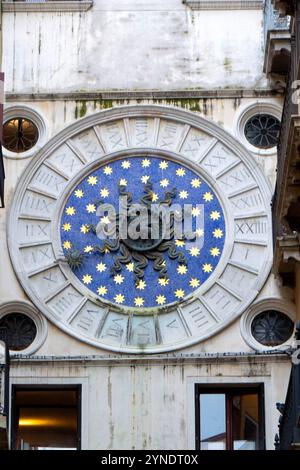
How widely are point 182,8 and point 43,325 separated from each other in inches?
165

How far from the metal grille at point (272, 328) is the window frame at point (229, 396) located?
0.55 metres

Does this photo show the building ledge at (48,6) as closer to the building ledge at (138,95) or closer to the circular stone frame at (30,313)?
the building ledge at (138,95)

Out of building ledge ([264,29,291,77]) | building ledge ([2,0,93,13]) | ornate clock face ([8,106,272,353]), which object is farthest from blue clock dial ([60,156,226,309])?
building ledge ([2,0,93,13])

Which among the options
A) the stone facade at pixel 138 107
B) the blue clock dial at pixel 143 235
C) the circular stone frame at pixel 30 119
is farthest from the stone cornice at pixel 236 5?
the circular stone frame at pixel 30 119

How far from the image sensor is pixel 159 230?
23297 millimetres

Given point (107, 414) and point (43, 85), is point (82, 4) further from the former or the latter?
point (107, 414)

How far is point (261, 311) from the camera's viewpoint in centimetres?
2289

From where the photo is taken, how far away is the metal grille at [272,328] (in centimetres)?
2278

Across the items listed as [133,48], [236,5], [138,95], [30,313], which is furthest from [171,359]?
[236,5]

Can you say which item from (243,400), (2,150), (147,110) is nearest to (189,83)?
(147,110)

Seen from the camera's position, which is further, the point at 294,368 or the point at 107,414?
the point at 107,414

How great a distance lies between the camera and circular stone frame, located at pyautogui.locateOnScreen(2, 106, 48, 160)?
23.5 metres

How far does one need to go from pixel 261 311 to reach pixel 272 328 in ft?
0.75
